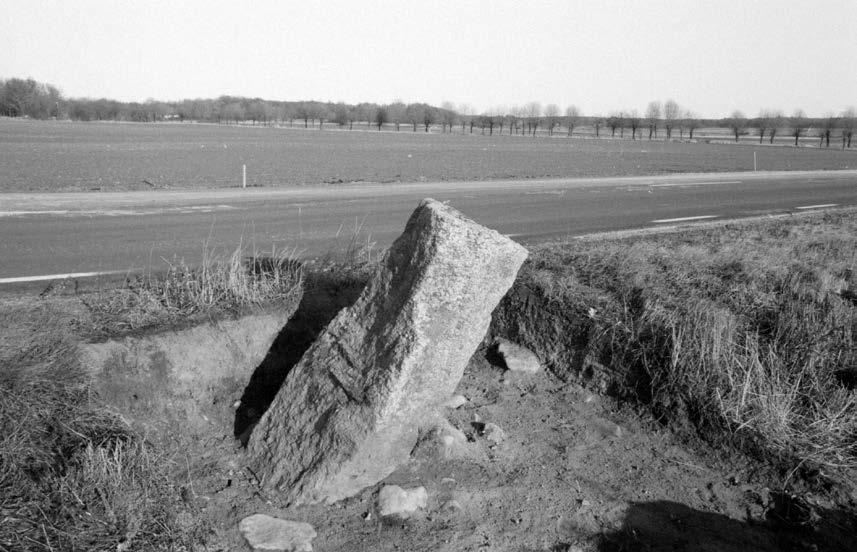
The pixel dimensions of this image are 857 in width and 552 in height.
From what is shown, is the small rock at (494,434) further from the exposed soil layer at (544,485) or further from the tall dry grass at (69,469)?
the tall dry grass at (69,469)

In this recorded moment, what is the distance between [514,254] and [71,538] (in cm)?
278

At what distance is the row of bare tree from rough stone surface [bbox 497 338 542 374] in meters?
117

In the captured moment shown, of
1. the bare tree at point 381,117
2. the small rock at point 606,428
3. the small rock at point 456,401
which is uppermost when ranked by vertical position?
the bare tree at point 381,117

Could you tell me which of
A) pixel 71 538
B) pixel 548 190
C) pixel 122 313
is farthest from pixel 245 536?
pixel 548 190

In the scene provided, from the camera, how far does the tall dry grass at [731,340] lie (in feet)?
16.3

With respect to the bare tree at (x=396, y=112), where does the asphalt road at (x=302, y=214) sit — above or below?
below

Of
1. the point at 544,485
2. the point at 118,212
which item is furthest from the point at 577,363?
the point at 118,212

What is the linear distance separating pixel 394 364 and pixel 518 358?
1.83 metres

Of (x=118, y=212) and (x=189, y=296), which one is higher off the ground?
(x=118, y=212)

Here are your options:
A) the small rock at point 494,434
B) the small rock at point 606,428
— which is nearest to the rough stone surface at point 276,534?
the small rock at point 494,434

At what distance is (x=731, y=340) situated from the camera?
5398 mm

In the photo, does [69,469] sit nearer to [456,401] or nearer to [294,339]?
[294,339]

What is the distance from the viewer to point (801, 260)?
7.93 metres

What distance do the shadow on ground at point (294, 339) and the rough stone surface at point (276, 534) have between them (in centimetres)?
77
